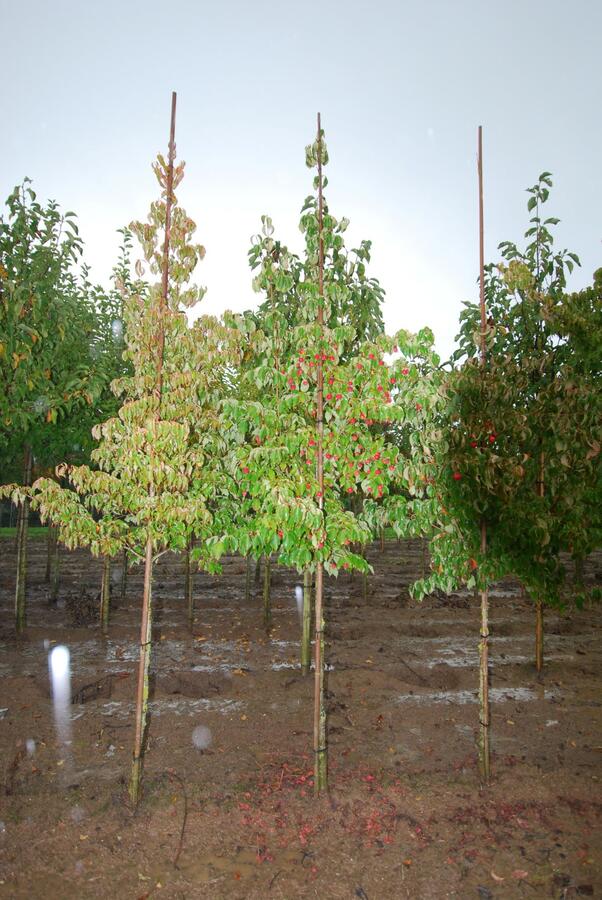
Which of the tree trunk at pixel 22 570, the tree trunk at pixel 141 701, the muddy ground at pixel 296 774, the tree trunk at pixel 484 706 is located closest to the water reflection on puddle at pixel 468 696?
the muddy ground at pixel 296 774

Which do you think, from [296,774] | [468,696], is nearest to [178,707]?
[296,774]

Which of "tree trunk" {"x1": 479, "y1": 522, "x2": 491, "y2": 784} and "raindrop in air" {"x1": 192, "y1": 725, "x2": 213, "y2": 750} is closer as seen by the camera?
Result: "tree trunk" {"x1": 479, "y1": 522, "x2": 491, "y2": 784}

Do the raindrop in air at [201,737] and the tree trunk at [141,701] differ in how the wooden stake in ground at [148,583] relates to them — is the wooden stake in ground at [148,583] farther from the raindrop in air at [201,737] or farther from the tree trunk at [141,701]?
the raindrop in air at [201,737]

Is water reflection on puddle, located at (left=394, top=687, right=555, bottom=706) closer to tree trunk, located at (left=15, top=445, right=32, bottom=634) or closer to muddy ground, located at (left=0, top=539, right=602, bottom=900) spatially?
muddy ground, located at (left=0, top=539, right=602, bottom=900)

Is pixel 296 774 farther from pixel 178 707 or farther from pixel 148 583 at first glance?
pixel 148 583

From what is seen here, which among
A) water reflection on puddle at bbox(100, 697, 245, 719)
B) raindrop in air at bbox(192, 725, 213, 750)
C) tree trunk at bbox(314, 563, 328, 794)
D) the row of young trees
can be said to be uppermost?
the row of young trees

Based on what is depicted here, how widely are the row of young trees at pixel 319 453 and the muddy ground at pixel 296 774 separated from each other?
24.3 inches

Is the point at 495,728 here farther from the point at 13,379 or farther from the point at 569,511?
the point at 13,379

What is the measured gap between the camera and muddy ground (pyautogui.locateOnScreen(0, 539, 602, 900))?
5094 mm

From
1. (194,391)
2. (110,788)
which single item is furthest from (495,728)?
(194,391)

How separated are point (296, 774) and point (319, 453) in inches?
161

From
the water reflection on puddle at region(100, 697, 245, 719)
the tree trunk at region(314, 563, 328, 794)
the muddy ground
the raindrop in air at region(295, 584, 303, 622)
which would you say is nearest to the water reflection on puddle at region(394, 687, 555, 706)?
the muddy ground

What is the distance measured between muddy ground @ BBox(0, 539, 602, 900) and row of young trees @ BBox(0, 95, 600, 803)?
618 mm

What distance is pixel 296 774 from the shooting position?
6.76m
